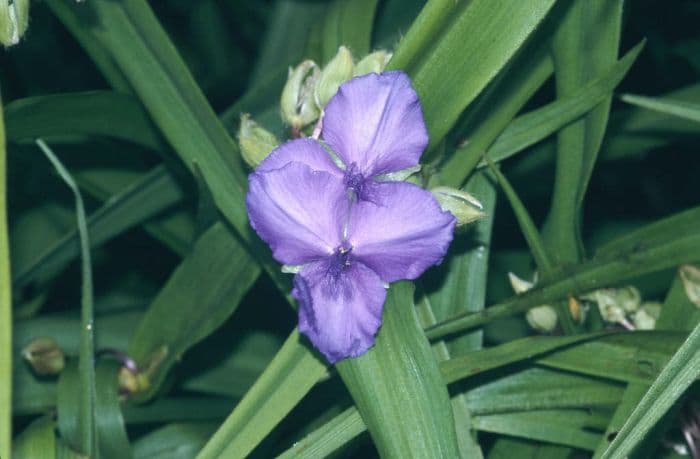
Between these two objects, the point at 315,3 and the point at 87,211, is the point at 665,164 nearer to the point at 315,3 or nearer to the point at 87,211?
the point at 315,3

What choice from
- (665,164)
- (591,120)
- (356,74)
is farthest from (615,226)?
(356,74)

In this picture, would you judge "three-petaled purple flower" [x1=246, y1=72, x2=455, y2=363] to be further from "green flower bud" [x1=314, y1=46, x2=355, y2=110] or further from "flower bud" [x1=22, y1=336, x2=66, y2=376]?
"flower bud" [x1=22, y1=336, x2=66, y2=376]

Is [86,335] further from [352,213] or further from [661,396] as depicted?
[661,396]

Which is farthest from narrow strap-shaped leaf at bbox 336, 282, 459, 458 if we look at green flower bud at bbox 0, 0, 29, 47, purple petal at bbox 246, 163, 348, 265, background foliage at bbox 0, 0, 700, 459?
green flower bud at bbox 0, 0, 29, 47

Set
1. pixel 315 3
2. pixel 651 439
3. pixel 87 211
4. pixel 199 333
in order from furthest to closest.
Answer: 1. pixel 315 3
2. pixel 87 211
3. pixel 199 333
4. pixel 651 439

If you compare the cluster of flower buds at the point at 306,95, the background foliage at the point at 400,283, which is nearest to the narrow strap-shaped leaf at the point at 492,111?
the background foliage at the point at 400,283

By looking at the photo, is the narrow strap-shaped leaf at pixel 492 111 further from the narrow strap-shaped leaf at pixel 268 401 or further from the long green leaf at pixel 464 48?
the narrow strap-shaped leaf at pixel 268 401
